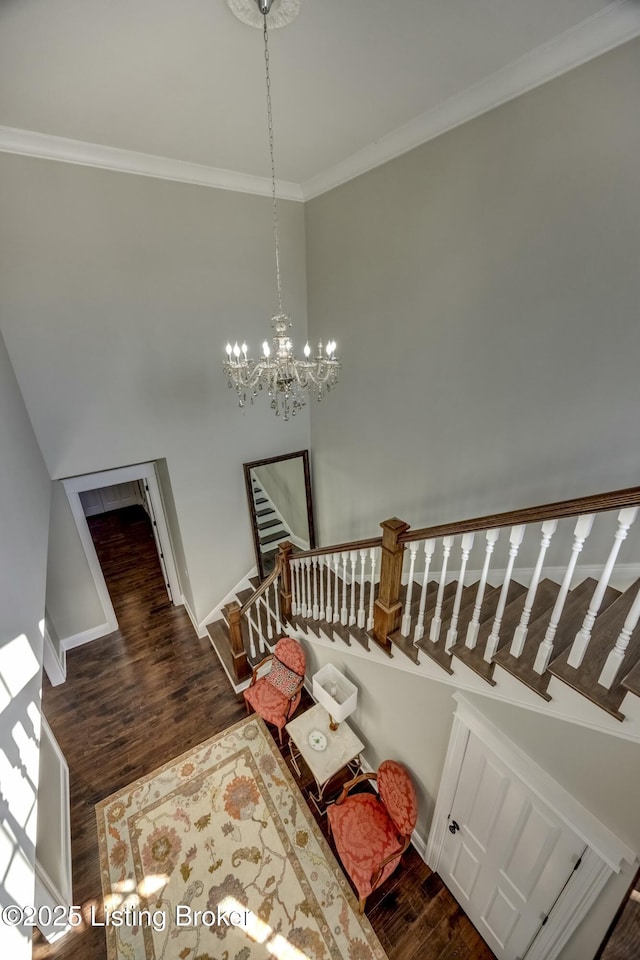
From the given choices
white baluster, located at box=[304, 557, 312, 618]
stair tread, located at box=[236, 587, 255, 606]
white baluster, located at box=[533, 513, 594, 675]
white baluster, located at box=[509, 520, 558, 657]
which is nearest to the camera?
white baluster, located at box=[533, 513, 594, 675]

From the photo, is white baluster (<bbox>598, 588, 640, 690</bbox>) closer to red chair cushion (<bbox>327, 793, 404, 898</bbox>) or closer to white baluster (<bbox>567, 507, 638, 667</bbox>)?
white baluster (<bbox>567, 507, 638, 667</bbox>)

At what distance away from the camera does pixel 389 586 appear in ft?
7.89

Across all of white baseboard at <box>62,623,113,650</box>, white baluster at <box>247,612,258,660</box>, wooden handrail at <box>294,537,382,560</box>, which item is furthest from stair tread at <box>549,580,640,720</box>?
white baseboard at <box>62,623,113,650</box>

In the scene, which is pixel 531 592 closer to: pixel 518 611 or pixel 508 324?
pixel 518 611

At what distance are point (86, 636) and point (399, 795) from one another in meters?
4.17

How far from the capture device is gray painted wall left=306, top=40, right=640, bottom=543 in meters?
1.99

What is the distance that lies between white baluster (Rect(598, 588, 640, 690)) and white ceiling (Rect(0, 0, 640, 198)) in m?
2.63

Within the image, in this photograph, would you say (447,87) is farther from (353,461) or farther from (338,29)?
(353,461)

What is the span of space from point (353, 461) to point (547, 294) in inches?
95.6

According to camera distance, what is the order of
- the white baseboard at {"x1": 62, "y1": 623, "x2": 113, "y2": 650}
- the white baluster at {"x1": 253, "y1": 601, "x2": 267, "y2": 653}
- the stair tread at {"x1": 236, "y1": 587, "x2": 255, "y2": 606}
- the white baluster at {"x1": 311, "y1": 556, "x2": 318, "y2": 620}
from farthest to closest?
the stair tread at {"x1": 236, "y1": 587, "x2": 255, "y2": 606} → the white baseboard at {"x1": 62, "y1": 623, "x2": 113, "y2": 650} → the white baluster at {"x1": 253, "y1": 601, "x2": 267, "y2": 653} → the white baluster at {"x1": 311, "y1": 556, "x2": 318, "y2": 620}

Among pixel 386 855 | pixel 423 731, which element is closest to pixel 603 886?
pixel 423 731

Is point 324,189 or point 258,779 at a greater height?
point 324,189

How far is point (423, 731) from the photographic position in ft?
8.59

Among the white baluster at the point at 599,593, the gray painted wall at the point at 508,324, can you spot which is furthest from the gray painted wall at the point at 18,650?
the white baluster at the point at 599,593
